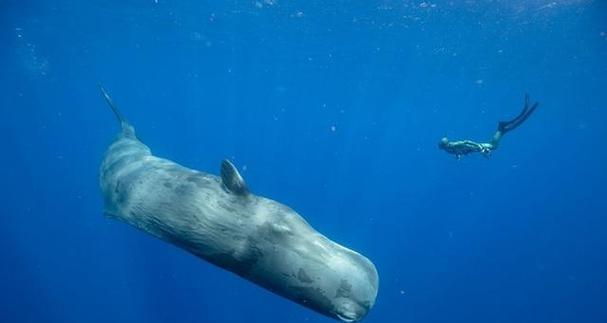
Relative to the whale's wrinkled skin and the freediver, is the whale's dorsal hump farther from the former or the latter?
the freediver

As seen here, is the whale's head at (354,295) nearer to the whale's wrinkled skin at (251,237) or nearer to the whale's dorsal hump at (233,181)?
the whale's wrinkled skin at (251,237)

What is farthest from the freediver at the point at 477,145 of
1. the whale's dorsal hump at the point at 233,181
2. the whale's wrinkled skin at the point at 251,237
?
the whale's dorsal hump at the point at 233,181

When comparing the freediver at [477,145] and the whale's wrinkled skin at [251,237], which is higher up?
the freediver at [477,145]

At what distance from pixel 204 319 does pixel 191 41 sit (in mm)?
21600

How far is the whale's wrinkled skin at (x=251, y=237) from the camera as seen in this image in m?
4.14

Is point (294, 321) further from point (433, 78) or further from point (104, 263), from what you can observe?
point (433, 78)

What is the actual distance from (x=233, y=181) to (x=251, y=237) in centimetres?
78

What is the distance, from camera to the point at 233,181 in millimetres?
5027

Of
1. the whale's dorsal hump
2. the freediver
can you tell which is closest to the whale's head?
the whale's dorsal hump

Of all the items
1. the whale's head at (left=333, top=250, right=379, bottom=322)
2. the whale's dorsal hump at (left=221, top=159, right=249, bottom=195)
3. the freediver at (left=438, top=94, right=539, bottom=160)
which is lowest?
the whale's head at (left=333, top=250, right=379, bottom=322)

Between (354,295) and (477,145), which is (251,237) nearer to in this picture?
(354,295)

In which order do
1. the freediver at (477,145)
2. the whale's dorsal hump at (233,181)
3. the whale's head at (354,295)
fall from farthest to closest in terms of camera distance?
1. the freediver at (477,145)
2. the whale's dorsal hump at (233,181)
3. the whale's head at (354,295)

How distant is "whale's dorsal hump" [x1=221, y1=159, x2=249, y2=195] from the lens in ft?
16.3

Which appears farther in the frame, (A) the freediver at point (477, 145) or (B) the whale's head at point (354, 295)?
(A) the freediver at point (477, 145)
